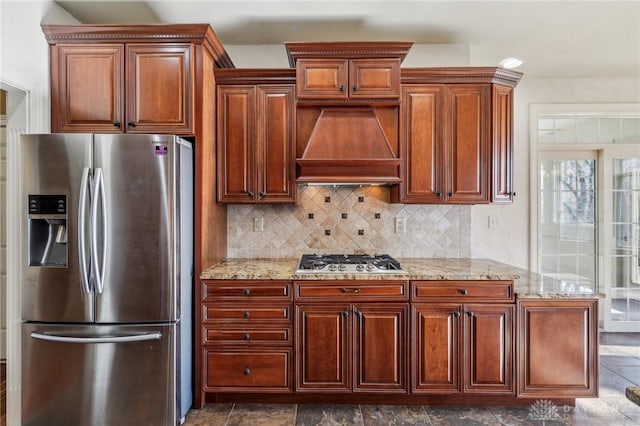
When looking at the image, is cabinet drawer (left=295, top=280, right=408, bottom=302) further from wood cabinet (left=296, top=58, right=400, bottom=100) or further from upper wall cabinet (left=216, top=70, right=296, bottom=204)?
wood cabinet (left=296, top=58, right=400, bottom=100)

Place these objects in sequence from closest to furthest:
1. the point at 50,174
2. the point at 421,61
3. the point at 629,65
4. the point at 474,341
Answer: the point at 50,174 < the point at 474,341 < the point at 421,61 < the point at 629,65

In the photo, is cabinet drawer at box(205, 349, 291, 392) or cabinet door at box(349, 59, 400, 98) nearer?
cabinet drawer at box(205, 349, 291, 392)

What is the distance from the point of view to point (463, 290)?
2332 millimetres

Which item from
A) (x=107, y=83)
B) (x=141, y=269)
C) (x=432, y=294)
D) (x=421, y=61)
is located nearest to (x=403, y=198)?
(x=432, y=294)

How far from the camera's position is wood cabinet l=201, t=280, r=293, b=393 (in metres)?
2.34

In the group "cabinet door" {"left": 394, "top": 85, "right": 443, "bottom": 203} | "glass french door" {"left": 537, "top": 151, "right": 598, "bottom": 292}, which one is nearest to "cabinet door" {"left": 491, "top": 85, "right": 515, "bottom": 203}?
"cabinet door" {"left": 394, "top": 85, "right": 443, "bottom": 203}

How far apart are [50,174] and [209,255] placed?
3.51 ft

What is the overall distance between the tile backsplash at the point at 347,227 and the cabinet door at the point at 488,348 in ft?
2.78

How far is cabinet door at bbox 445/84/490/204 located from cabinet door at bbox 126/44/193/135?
6.32ft

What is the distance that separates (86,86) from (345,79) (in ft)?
5.88

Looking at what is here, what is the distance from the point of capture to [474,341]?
7.63 ft

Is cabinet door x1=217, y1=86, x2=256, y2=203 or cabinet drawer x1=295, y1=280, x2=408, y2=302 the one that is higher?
cabinet door x1=217, y1=86, x2=256, y2=203

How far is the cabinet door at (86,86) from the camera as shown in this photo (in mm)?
2363

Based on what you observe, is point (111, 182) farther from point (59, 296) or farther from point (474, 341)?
point (474, 341)
